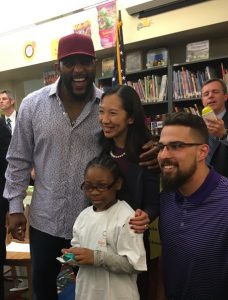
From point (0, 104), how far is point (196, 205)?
4.12 meters

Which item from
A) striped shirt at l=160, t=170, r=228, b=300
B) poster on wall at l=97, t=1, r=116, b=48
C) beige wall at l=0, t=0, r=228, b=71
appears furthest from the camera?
poster on wall at l=97, t=1, r=116, b=48

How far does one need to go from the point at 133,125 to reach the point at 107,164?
25 cm

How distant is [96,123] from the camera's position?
65.9 inches

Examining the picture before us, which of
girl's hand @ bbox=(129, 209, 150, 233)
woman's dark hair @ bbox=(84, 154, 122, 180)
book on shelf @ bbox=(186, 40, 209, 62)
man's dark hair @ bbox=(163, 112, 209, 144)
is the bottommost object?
girl's hand @ bbox=(129, 209, 150, 233)

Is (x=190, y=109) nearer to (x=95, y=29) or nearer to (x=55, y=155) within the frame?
(x=95, y=29)

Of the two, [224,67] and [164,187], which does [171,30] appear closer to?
[224,67]

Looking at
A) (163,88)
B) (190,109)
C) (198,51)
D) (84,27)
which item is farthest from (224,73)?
(84,27)

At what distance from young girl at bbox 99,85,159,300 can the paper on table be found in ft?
4.11

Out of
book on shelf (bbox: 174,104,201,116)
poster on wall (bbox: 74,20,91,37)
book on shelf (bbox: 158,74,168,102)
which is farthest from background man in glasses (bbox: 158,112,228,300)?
poster on wall (bbox: 74,20,91,37)

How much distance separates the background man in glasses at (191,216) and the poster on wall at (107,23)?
3329mm

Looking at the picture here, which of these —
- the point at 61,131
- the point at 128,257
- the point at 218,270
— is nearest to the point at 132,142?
the point at 61,131

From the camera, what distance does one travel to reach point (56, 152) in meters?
1.62

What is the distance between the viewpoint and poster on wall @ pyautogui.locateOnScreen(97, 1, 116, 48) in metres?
4.40

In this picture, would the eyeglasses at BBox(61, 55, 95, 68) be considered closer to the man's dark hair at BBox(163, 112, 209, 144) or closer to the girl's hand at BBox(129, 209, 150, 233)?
the man's dark hair at BBox(163, 112, 209, 144)
